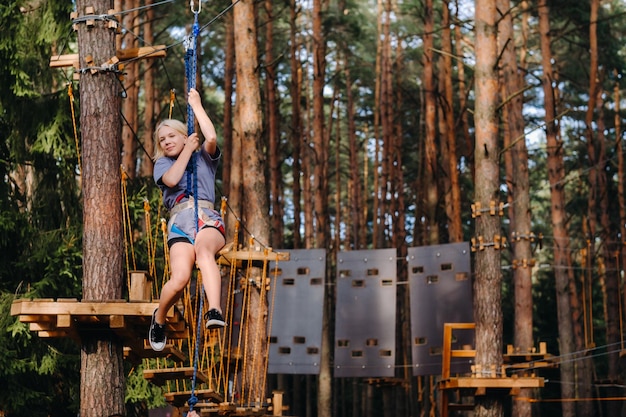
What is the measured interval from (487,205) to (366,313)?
465cm

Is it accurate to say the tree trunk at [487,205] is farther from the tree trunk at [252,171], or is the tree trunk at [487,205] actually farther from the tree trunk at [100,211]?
the tree trunk at [100,211]

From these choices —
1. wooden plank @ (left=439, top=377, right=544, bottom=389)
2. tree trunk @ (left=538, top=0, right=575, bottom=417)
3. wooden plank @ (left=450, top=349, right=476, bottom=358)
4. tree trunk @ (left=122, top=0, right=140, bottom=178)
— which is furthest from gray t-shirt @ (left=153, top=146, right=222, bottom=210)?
tree trunk @ (left=538, top=0, right=575, bottom=417)

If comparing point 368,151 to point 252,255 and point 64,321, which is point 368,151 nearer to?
point 252,255

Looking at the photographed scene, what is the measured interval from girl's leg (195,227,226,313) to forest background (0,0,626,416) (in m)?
1.73

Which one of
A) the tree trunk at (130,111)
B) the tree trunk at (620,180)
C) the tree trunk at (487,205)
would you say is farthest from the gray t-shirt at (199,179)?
the tree trunk at (620,180)

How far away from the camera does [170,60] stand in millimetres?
28172

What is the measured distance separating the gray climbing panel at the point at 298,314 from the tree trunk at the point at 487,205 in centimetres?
388

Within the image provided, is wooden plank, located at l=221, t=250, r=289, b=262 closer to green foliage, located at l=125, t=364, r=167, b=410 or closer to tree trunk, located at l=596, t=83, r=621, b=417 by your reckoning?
green foliage, located at l=125, t=364, r=167, b=410

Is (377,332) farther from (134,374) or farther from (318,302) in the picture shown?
(134,374)

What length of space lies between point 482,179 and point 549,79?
853 centimetres

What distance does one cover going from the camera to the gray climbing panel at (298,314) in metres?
16.6

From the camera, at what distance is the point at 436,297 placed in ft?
54.0

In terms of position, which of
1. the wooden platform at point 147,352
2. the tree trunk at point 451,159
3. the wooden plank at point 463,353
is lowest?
the wooden platform at point 147,352

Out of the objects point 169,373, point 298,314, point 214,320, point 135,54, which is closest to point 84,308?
point 214,320
